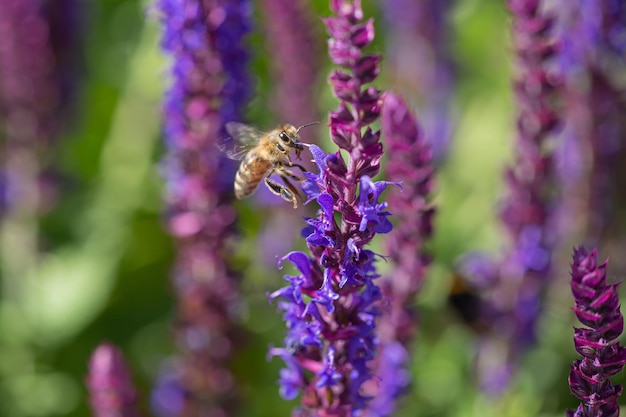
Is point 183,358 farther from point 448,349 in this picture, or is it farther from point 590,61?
point 590,61

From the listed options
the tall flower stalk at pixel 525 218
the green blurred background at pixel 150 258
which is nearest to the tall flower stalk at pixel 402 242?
the tall flower stalk at pixel 525 218

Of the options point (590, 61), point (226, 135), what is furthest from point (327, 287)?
point (590, 61)

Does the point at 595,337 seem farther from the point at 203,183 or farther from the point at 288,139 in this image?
the point at 203,183

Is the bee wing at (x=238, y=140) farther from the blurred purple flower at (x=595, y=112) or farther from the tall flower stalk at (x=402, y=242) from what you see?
the blurred purple flower at (x=595, y=112)

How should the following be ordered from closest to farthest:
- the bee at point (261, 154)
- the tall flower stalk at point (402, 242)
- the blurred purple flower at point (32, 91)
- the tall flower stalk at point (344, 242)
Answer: the tall flower stalk at point (344, 242)
the tall flower stalk at point (402, 242)
the bee at point (261, 154)
the blurred purple flower at point (32, 91)

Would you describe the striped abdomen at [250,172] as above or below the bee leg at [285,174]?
below

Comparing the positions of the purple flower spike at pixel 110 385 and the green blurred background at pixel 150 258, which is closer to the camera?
the purple flower spike at pixel 110 385

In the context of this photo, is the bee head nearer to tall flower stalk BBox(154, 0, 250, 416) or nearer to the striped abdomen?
the striped abdomen

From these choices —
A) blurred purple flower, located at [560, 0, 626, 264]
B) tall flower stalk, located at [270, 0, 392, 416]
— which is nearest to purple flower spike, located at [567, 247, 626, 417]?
tall flower stalk, located at [270, 0, 392, 416]
